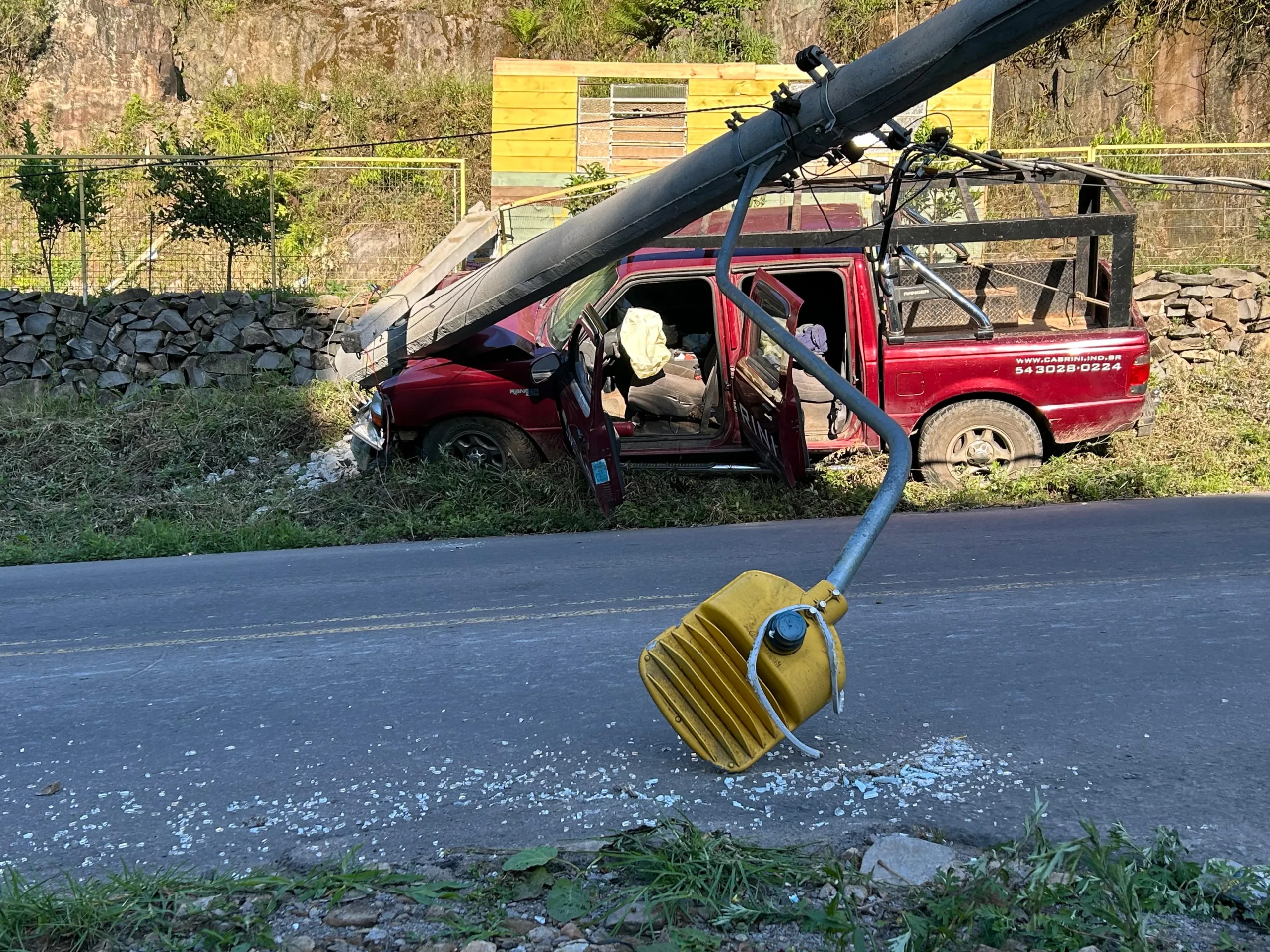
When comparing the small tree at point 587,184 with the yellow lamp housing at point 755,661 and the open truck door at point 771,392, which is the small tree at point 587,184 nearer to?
the open truck door at point 771,392

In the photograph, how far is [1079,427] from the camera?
28.1ft

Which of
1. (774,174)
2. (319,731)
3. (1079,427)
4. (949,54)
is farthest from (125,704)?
(1079,427)

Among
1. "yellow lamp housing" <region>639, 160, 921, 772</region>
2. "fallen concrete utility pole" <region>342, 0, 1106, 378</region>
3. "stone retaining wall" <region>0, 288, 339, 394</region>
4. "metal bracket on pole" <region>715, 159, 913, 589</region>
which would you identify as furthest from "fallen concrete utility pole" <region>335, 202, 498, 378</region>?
"yellow lamp housing" <region>639, 160, 921, 772</region>

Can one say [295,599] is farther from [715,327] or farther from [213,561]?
[715,327]

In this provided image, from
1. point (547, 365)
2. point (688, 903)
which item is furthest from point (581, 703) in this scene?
point (547, 365)

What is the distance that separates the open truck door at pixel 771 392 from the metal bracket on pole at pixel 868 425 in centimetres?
233

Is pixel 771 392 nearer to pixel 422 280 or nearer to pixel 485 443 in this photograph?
pixel 485 443

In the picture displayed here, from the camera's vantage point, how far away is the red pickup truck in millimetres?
8375

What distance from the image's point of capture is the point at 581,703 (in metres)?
4.44

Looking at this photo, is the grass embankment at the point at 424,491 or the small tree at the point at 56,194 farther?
the small tree at the point at 56,194

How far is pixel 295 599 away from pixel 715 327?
391 cm

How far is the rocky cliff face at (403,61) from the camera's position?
765 inches

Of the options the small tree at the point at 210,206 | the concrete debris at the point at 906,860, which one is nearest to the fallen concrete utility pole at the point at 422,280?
the small tree at the point at 210,206

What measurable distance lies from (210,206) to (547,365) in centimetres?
742
